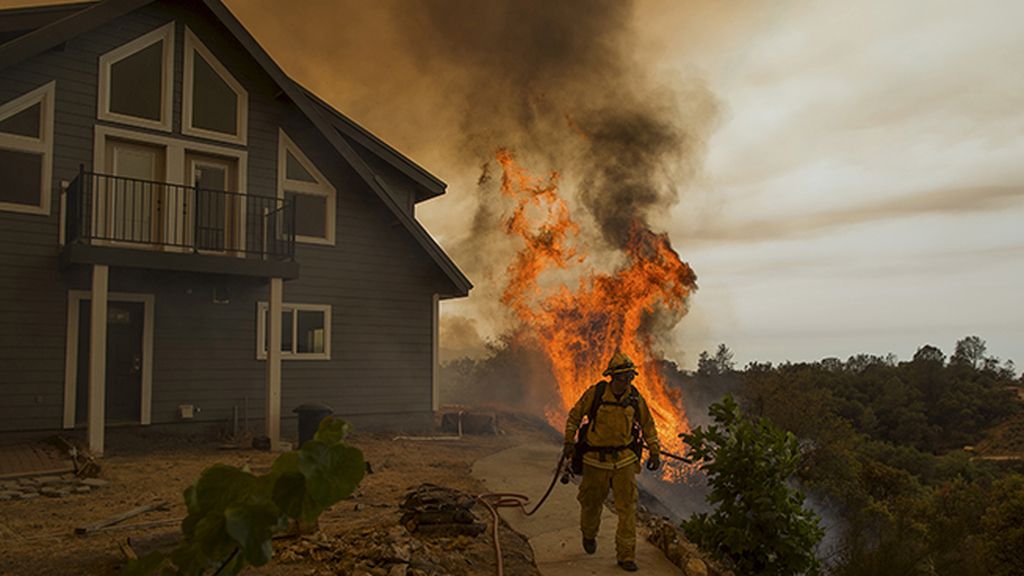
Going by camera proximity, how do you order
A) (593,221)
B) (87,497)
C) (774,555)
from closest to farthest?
(774,555) < (87,497) < (593,221)

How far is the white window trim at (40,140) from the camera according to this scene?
12.5 metres

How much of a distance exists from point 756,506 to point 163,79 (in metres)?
13.4

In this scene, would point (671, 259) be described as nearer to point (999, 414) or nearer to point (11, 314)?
point (11, 314)

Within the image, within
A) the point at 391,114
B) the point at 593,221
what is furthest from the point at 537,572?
the point at 391,114

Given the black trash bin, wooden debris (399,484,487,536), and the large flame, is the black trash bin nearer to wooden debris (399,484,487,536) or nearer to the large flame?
wooden debris (399,484,487,536)

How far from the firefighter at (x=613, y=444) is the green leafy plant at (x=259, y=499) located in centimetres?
548

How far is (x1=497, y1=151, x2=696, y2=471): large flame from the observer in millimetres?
22188

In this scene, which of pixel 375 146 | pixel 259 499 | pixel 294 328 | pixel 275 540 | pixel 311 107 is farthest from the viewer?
pixel 375 146

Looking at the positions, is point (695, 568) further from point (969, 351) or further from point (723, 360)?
point (969, 351)

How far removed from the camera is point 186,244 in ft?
44.5

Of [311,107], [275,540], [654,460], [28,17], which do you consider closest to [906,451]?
[311,107]

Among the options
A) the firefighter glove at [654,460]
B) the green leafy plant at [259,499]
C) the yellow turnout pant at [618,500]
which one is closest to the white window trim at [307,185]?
the yellow turnout pant at [618,500]

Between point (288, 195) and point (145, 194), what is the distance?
113 inches

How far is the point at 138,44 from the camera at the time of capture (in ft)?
45.3
